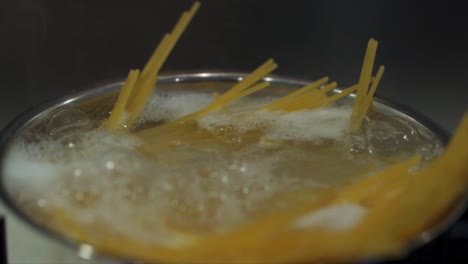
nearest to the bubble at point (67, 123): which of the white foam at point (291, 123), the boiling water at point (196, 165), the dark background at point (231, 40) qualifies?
the boiling water at point (196, 165)

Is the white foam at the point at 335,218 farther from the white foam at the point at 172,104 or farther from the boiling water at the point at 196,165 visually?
the white foam at the point at 172,104

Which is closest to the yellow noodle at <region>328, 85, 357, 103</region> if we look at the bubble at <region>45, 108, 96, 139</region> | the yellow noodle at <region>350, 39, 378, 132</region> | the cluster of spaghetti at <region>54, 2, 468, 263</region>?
the yellow noodle at <region>350, 39, 378, 132</region>

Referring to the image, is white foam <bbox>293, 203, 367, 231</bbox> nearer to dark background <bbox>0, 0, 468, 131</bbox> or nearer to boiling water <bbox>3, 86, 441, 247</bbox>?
boiling water <bbox>3, 86, 441, 247</bbox>

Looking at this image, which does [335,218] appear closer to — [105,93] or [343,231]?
[343,231]

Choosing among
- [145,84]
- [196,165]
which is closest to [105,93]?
[145,84]

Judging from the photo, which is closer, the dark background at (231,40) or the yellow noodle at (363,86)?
the yellow noodle at (363,86)
